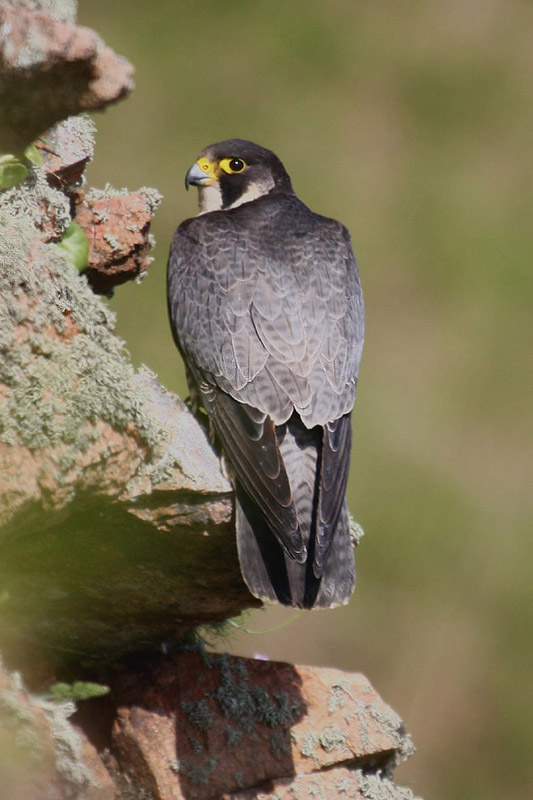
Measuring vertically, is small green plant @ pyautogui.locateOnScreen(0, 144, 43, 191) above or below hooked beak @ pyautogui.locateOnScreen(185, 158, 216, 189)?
below

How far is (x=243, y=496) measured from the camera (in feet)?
8.95

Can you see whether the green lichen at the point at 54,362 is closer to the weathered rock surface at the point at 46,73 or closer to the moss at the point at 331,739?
the weathered rock surface at the point at 46,73

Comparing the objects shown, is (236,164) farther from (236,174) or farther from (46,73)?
(46,73)

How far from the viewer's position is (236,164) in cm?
408

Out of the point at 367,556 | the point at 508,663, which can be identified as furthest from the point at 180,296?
the point at 508,663

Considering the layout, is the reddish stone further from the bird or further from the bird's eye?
the bird's eye

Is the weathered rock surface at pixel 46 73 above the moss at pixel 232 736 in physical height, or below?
above

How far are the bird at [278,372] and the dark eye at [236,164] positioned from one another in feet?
1.24

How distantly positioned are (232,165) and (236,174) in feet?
0.12

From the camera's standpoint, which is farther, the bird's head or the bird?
the bird's head

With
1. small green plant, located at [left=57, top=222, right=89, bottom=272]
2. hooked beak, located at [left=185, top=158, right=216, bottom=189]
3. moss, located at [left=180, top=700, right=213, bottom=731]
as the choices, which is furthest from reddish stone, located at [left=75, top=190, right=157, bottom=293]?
A: moss, located at [left=180, top=700, right=213, bottom=731]

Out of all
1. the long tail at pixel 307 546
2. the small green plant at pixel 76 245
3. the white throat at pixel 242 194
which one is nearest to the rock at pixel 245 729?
the long tail at pixel 307 546

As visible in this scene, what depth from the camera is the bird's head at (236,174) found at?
4062 millimetres

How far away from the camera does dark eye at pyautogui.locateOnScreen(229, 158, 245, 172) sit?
13.4 feet
